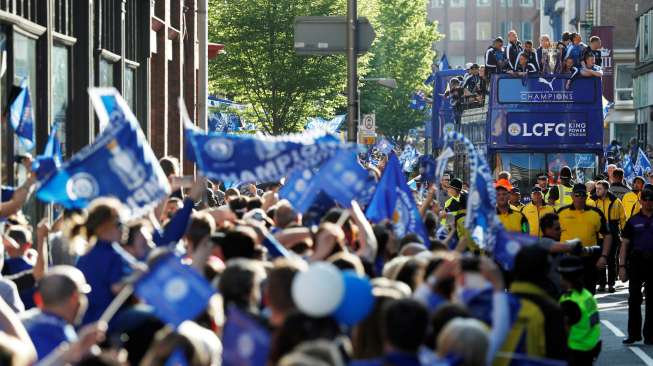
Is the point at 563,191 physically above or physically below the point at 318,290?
below

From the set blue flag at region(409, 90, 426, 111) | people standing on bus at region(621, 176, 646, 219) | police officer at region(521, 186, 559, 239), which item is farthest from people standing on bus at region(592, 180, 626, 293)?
blue flag at region(409, 90, 426, 111)

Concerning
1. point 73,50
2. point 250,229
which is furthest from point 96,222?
point 73,50

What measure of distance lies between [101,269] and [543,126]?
19.2 metres

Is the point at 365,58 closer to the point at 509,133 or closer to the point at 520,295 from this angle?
the point at 509,133

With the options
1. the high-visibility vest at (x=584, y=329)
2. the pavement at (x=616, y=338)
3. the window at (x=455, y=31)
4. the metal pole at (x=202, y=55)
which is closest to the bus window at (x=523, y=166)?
the pavement at (x=616, y=338)

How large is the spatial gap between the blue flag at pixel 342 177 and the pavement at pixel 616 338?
4786mm

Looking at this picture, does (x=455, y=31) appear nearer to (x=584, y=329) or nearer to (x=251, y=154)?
(x=584, y=329)

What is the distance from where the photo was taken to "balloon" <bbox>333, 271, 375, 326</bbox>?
6383mm

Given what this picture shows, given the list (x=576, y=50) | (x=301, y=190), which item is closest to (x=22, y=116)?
(x=301, y=190)

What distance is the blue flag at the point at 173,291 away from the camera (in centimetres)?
669

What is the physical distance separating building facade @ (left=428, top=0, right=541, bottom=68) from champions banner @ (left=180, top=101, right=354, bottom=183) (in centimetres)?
13410

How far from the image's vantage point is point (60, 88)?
1961cm

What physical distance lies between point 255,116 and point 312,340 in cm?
3771

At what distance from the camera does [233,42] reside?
42.2m
